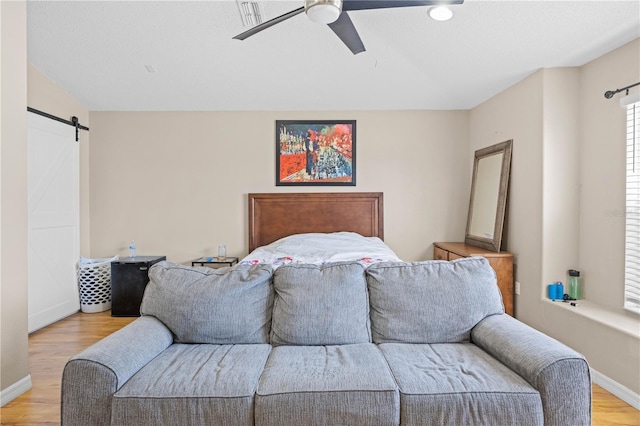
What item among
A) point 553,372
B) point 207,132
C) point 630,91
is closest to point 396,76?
point 630,91

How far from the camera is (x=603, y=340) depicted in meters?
2.59

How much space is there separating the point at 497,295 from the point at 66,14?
369 cm

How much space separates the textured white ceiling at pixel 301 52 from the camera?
276 cm

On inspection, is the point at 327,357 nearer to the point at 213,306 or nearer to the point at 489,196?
the point at 213,306

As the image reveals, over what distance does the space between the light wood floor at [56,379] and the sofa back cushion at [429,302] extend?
980 millimetres

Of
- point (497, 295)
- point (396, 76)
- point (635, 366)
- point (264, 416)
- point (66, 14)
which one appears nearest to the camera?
point (264, 416)

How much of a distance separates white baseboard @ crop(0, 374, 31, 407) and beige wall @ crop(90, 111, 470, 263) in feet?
7.32

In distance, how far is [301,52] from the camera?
345 centimetres

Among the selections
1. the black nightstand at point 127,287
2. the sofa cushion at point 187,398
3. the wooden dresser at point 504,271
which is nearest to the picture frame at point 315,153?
the wooden dresser at point 504,271

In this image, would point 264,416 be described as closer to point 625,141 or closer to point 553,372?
point 553,372

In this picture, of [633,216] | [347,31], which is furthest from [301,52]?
[633,216]

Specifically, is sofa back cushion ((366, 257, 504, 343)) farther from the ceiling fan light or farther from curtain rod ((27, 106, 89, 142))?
curtain rod ((27, 106, 89, 142))

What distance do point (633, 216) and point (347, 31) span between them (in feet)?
7.66

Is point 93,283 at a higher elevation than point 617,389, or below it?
higher
